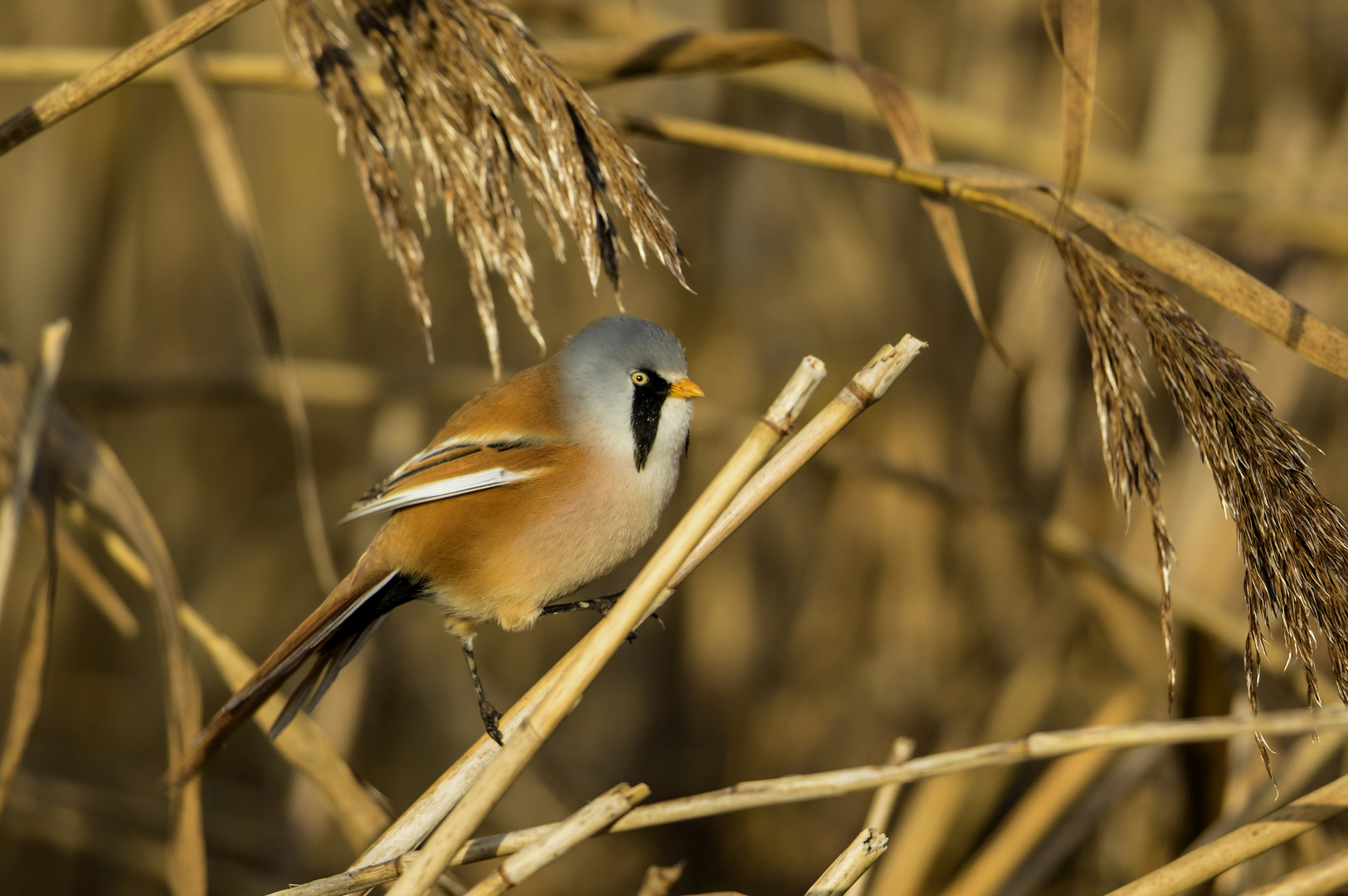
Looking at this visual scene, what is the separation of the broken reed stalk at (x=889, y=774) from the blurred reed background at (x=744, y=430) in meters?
1.41

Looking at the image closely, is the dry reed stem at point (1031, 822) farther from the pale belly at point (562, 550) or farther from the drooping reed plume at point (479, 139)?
the drooping reed plume at point (479, 139)

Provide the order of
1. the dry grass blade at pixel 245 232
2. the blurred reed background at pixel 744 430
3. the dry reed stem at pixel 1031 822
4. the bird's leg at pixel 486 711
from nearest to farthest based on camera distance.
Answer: the bird's leg at pixel 486 711 < the dry grass blade at pixel 245 232 < the dry reed stem at pixel 1031 822 < the blurred reed background at pixel 744 430

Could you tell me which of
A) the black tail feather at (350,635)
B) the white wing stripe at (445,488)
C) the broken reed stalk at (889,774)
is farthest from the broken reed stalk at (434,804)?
the white wing stripe at (445,488)

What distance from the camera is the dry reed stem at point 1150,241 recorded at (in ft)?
4.58

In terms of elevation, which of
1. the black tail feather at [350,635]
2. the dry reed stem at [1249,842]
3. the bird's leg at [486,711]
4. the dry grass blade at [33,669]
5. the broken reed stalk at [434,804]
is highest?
the dry grass blade at [33,669]

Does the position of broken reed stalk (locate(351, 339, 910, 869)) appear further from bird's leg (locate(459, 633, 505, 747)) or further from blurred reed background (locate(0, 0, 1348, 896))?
blurred reed background (locate(0, 0, 1348, 896))

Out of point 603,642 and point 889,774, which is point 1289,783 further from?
point 603,642

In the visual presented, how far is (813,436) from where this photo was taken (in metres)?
1.41

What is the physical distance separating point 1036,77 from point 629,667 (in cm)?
258

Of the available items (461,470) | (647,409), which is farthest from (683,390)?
(461,470)

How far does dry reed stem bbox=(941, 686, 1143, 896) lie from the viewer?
229cm

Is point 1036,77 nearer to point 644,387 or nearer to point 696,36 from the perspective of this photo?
point 696,36

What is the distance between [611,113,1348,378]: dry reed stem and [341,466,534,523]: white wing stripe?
0.76 m

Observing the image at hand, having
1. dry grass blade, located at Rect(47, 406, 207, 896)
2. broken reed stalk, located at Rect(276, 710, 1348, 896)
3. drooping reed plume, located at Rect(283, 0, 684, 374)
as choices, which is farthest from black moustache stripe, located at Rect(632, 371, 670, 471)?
dry grass blade, located at Rect(47, 406, 207, 896)
